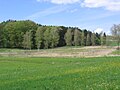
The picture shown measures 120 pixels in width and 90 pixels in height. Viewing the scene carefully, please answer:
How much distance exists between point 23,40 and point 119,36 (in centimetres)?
4776

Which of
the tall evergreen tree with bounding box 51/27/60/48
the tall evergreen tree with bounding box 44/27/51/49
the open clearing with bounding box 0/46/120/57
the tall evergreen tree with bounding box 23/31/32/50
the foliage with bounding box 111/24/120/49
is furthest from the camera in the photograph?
the tall evergreen tree with bounding box 51/27/60/48

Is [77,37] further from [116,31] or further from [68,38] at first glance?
[116,31]

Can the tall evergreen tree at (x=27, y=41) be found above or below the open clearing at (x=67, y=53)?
above

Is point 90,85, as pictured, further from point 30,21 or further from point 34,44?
point 30,21

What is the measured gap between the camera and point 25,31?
A: 7333 inches

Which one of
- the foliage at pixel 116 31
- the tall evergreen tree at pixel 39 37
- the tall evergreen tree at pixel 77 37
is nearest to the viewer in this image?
the foliage at pixel 116 31

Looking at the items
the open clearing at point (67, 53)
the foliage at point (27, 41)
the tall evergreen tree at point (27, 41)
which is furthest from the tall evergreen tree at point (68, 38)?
the open clearing at point (67, 53)

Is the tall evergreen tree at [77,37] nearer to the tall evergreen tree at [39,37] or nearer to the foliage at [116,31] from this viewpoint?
the tall evergreen tree at [39,37]

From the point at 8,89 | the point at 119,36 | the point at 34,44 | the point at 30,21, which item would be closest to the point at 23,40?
the point at 34,44

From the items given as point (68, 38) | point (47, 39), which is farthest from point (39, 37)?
point (68, 38)

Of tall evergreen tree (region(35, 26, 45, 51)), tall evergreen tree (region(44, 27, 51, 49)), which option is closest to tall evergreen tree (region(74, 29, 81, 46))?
tall evergreen tree (region(44, 27, 51, 49))

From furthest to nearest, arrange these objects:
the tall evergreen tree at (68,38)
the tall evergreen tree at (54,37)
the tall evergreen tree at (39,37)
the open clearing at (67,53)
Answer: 1. the tall evergreen tree at (68,38)
2. the tall evergreen tree at (54,37)
3. the tall evergreen tree at (39,37)
4. the open clearing at (67,53)

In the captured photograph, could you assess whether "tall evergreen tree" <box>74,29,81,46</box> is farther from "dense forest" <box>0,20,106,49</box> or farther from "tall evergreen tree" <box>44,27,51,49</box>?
"tall evergreen tree" <box>44,27,51,49</box>

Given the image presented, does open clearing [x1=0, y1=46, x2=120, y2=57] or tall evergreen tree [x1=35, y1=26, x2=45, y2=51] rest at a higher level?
tall evergreen tree [x1=35, y1=26, x2=45, y2=51]
